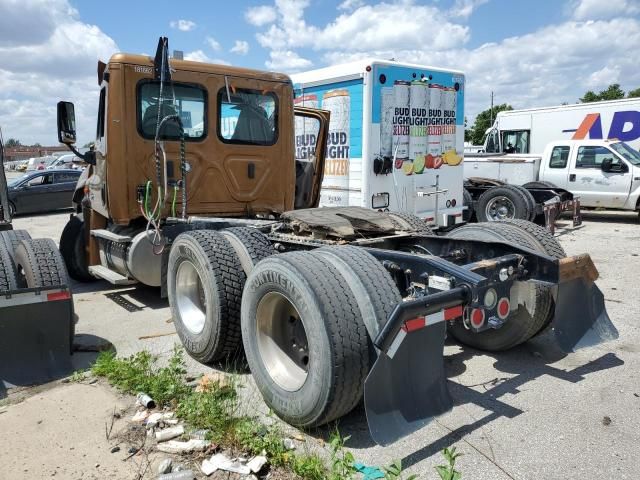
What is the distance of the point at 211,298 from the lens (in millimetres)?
4367

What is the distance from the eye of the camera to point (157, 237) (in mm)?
5902

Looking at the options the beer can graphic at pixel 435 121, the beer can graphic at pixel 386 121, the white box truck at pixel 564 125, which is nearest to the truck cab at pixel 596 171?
the white box truck at pixel 564 125

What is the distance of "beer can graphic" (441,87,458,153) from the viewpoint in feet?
29.9

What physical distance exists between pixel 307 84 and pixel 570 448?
7354 mm

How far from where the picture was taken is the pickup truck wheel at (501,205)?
1187 cm

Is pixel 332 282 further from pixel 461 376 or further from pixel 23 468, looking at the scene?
pixel 23 468

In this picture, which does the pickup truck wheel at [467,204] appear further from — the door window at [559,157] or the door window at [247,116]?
the door window at [247,116]

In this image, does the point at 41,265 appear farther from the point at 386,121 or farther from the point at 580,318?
the point at 386,121

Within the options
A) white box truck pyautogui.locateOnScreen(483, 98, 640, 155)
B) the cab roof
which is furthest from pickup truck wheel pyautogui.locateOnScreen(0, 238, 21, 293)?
white box truck pyautogui.locateOnScreen(483, 98, 640, 155)

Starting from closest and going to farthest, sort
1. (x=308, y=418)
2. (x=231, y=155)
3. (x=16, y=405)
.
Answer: (x=308, y=418)
(x=16, y=405)
(x=231, y=155)

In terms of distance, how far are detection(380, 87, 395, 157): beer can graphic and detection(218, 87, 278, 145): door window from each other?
84.9 inches

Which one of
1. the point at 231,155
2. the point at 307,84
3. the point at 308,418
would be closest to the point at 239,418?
the point at 308,418

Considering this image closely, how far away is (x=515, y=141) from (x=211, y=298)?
1723 cm

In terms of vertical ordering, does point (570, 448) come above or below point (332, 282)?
below
